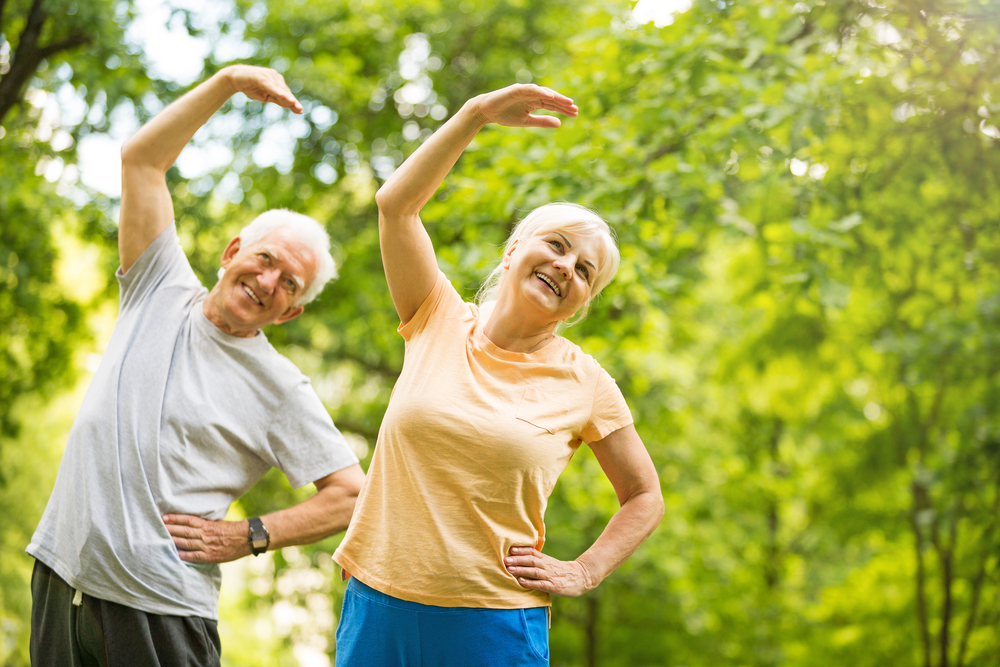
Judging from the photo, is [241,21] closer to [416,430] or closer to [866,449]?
[416,430]

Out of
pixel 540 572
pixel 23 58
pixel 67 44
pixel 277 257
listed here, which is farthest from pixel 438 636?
pixel 67 44

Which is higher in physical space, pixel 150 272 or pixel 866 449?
pixel 150 272

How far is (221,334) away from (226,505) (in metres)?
0.44

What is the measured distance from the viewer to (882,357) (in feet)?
19.1

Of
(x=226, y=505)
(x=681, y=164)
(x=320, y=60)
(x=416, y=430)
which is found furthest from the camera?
(x=320, y=60)

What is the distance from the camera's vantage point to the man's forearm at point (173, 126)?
187 centimetres

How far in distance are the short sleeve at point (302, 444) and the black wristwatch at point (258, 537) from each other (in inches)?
5.0

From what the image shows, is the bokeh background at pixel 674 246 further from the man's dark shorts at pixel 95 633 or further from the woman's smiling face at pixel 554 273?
the man's dark shorts at pixel 95 633

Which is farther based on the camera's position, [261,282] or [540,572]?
[261,282]

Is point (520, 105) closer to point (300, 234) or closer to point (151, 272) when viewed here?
point (300, 234)

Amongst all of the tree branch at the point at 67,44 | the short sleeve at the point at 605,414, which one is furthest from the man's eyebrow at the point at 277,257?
the tree branch at the point at 67,44

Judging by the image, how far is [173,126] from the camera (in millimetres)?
1889

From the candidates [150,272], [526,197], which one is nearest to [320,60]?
[526,197]

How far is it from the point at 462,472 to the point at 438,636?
1.11ft
